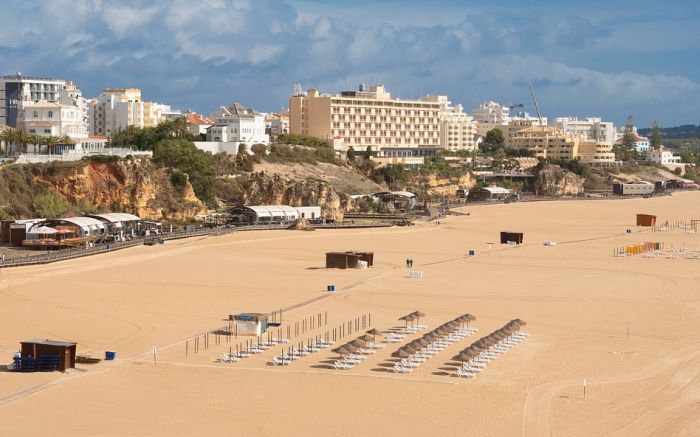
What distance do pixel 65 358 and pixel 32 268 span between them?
16628 millimetres

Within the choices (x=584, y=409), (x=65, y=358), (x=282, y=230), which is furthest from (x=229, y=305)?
(x=282, y=230)

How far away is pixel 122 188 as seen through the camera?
5581cm

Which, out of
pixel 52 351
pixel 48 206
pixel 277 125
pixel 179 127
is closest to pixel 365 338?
pixel 52 351

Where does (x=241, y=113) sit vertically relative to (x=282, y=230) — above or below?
above

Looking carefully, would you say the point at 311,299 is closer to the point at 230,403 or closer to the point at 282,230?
the point at 230,403

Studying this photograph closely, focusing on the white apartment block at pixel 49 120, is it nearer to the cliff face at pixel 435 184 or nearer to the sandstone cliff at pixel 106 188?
the sandstone cliff at pixel 106 188

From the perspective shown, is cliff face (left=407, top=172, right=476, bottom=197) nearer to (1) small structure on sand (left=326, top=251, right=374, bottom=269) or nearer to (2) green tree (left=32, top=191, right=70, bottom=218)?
(2) green tree (left=32, top=191, right=70, bottom=218)

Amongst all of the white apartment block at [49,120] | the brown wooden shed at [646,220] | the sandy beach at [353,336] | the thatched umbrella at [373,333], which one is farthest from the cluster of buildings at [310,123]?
the thatched umbrella at [373,333]

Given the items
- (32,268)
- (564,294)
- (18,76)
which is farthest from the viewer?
(18,76)

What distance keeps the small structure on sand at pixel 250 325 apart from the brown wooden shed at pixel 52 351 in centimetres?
527

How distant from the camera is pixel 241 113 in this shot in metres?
86.4

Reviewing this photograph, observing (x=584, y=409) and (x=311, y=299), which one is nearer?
(x=584, y=409)

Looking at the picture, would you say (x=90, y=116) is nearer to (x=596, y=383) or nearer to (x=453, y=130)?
(x=453, y=130)

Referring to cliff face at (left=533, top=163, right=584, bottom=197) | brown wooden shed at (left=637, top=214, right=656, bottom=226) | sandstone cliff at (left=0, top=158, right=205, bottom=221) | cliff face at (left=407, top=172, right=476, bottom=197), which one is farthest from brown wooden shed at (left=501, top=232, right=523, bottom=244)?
cliff face at (left=533, top=163, right=584, bottom=197)
